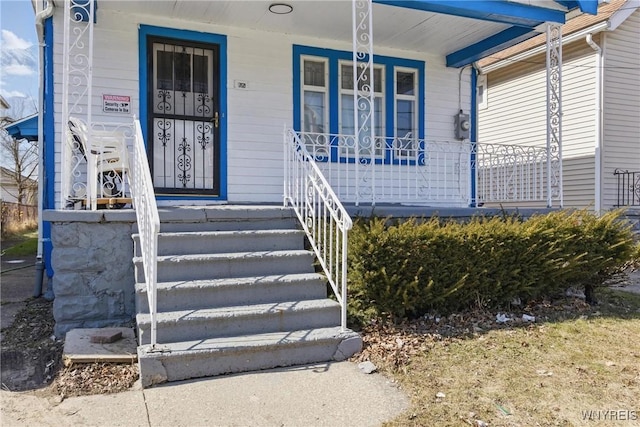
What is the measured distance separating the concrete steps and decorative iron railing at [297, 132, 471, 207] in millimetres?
2160

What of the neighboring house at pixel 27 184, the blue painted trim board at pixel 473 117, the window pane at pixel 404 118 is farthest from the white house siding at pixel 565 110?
the neighboring house at pixel 27 184

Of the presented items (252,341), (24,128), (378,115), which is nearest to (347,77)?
(378,115)

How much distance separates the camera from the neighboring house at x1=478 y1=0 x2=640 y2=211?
33.3ft

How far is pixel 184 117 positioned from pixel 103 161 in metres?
1.51

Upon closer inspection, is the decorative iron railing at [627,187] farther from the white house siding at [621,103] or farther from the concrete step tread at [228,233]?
the concrete step tread at [228,233]

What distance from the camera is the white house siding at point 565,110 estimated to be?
10430 millimetres

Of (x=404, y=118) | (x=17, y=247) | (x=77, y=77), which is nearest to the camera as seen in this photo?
(x=77, y=77)

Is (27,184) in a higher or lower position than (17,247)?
higher

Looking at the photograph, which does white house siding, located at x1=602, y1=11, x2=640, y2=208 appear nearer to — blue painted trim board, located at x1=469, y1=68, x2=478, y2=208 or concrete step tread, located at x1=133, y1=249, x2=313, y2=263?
blue painted trim board, located at x1=469, y1=68, x2=478, y2=208

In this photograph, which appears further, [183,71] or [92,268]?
[183,71]

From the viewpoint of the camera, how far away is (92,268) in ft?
14.0

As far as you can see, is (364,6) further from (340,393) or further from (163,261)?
(340,393)

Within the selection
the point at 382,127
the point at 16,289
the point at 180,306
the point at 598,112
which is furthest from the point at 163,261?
the point at 598,112

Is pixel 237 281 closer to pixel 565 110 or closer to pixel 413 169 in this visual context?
pixel 413 169
